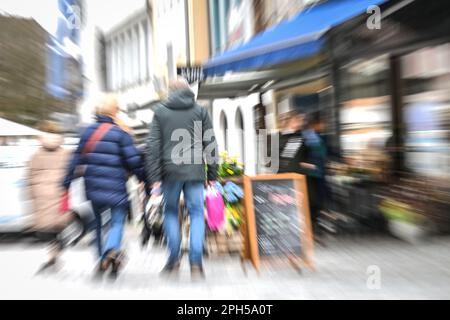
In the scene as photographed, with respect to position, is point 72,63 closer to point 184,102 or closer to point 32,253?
point 32,253

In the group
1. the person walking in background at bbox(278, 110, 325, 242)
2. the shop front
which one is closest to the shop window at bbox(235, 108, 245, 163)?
the shop front

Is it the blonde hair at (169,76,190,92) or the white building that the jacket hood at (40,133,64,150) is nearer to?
the blonde hair at (169,76,190,92)

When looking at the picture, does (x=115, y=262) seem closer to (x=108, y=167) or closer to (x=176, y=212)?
(x=176, y=212)

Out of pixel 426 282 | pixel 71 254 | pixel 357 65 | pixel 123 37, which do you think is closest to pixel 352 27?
pixel 357 65

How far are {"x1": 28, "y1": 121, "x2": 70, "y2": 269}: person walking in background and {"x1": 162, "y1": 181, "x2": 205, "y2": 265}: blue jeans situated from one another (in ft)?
5.10

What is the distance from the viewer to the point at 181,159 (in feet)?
17.9

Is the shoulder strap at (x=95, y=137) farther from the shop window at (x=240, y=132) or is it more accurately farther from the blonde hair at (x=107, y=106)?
the shop window at (x=240, y=132)

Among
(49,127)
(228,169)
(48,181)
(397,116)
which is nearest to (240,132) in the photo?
(397,116)

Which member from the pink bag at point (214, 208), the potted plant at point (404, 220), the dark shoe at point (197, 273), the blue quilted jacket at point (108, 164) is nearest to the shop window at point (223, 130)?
the potted plant at point (404, 220)

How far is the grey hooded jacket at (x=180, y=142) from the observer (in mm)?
5473

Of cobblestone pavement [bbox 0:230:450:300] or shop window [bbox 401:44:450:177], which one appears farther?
shop window [bbox 401:44:450:177]

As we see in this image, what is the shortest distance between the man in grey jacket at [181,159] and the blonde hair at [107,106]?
40cm

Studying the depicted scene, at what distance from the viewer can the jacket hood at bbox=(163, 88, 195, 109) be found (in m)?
5.56
